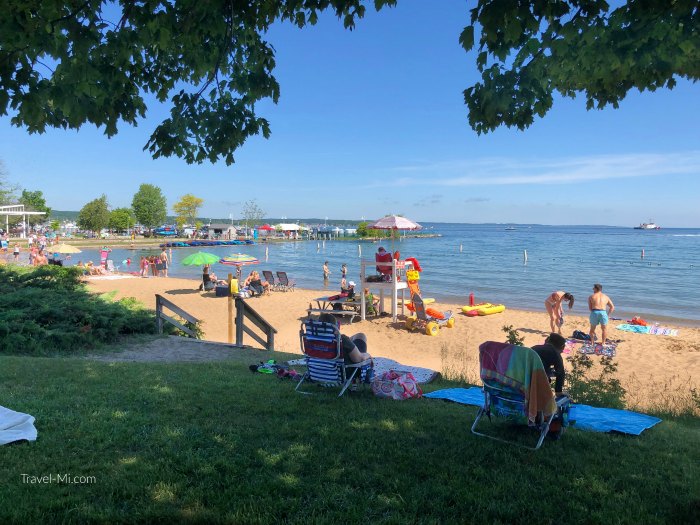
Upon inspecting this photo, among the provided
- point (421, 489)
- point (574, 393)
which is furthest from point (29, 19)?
point (574, 393)

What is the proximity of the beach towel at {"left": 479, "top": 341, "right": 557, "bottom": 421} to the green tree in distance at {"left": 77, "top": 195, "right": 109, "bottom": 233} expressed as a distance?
87.2 meters

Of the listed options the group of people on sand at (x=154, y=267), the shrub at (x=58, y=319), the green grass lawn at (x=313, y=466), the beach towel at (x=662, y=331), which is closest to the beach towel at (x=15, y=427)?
the green grass lawn at (x=313, y=466)

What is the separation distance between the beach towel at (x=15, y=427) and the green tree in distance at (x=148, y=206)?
94238mm

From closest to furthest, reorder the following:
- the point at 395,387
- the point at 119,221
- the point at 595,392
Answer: the point at 395,387, the point at 595,392, the point at 119,221

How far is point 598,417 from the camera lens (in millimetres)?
4918

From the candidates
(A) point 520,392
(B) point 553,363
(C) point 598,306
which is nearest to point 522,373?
(A) point 520,392

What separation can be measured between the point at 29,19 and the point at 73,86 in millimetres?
398

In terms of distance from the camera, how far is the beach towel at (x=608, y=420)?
4.49m

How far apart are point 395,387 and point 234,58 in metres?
3.65

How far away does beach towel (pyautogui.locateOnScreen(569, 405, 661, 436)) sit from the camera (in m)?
4.49

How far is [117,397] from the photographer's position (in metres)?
4.88

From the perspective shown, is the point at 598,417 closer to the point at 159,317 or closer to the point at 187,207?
the point at 159,317

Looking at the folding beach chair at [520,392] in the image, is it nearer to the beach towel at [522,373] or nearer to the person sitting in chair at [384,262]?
the beach towel at [522,373]

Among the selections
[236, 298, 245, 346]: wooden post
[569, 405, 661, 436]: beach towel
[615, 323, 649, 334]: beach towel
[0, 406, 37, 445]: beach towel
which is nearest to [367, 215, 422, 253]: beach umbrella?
[615, 323, 649, 334]: beach towel
